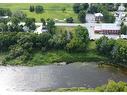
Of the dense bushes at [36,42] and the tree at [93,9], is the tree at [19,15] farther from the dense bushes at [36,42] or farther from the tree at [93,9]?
the tree at [93,9]

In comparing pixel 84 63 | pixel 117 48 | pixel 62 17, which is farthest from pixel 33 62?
pixel 62 17

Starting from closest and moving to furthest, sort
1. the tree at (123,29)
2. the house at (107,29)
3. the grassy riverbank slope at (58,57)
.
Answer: the grassy riverbank slope at (58,57) < the tree at (123,29) < the house at (107,29)

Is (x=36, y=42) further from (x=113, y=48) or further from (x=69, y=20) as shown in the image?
(x=69, y=20)

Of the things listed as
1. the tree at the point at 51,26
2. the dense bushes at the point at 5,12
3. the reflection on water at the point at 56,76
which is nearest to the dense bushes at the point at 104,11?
the tree at the point at 51,26

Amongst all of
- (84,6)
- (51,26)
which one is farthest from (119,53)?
(84,6)

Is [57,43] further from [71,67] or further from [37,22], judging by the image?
[37,22]

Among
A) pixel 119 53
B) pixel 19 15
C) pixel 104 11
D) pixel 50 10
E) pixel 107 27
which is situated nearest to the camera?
pixel 119 53

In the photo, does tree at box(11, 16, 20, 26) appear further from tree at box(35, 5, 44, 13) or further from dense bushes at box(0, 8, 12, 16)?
tree at box(35, 5, 44, 13)
